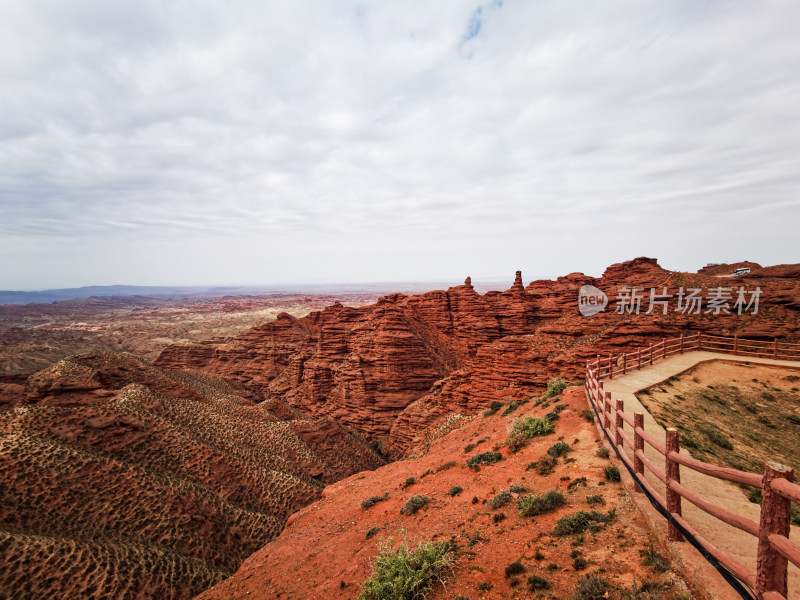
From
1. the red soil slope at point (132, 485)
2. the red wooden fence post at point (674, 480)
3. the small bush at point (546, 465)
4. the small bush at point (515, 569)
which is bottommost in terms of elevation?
the red soil slope at point (132, 485)

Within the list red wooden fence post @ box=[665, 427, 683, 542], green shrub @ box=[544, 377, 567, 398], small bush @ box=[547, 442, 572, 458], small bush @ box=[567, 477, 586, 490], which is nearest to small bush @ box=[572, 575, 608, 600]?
red wooden fence post @ box=[665, 427, 683, 542]

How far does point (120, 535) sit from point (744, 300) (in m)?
36.8

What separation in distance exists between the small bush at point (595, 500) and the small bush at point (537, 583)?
7.79 feet

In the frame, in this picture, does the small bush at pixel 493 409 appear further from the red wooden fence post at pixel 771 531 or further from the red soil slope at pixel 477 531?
the red wooden fence post at pixel 771 531

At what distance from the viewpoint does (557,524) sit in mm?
6766

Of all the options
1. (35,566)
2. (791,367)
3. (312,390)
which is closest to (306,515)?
(35,566)

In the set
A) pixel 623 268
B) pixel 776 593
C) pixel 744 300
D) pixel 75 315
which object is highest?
pixel 623 268

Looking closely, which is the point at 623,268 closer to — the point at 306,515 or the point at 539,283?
the point at 539,283

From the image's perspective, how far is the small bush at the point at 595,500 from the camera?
7.14 metres

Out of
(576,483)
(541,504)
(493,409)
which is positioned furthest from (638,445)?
(493,409)

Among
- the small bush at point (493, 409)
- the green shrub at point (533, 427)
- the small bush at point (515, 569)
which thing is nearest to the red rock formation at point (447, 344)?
the small bush at point (493, 409)

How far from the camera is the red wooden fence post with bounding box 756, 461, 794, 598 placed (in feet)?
10.8

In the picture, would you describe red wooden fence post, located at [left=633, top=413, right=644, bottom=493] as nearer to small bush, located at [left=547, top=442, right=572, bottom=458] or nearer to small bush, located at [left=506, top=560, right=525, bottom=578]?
small bush, located at [left=506, top=560, right=525, bottom=578]

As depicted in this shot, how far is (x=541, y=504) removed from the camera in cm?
762
